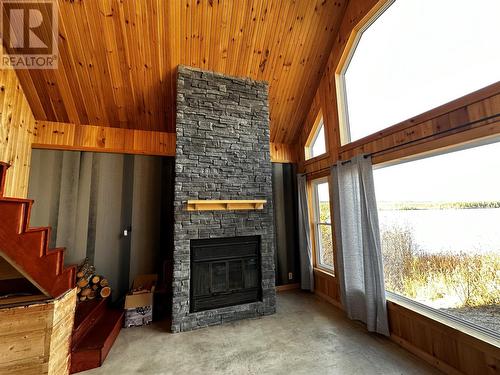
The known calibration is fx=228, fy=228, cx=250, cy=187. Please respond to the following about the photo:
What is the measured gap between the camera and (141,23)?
116 inches

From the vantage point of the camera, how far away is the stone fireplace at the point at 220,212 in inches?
123

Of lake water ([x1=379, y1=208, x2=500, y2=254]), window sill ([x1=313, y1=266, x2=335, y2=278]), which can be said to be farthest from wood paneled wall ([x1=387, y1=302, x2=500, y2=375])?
window sill ([x1=313, y1=266, x2=335, y2=278])

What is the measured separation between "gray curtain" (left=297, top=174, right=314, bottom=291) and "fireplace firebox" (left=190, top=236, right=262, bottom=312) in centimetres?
125

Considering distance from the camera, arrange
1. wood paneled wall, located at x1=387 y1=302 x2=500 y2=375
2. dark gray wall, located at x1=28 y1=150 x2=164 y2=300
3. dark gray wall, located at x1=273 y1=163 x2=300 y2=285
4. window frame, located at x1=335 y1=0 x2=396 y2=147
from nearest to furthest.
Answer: wood paneled wall, located at x1=387 y1=302 x2=500 y2=375 → window frame, located at x1=335 y1=0 x2=396 y2=147 → dark gray wall, located at x1=28 y1=150 x2=164 y2=300 → dark gray wall, located at x1=273 y1=163 x2=300 y2=285

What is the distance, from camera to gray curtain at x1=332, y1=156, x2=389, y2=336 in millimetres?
2797

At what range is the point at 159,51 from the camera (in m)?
3.25

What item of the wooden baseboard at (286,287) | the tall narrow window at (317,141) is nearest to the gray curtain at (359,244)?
the tall narrow window at (317,141)

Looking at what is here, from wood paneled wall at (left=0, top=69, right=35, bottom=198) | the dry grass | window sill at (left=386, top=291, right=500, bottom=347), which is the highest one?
wood paneled wall at (left=0, top=69, right=35, bottom=198)

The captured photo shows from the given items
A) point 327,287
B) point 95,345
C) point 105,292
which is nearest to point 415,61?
point 327,287

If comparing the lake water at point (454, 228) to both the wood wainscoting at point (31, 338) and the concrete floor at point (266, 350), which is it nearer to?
the concrete floor at point (266, 350)

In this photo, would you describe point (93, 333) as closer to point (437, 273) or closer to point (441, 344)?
point (441, 344)

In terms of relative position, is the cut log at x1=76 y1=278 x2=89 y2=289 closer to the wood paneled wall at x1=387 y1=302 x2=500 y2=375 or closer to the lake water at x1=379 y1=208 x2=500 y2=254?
the wood paneled wall at x1=387 y1=302 x2=500 y2=375

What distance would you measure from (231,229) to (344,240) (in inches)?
65.2

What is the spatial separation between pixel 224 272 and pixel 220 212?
2.84ft
